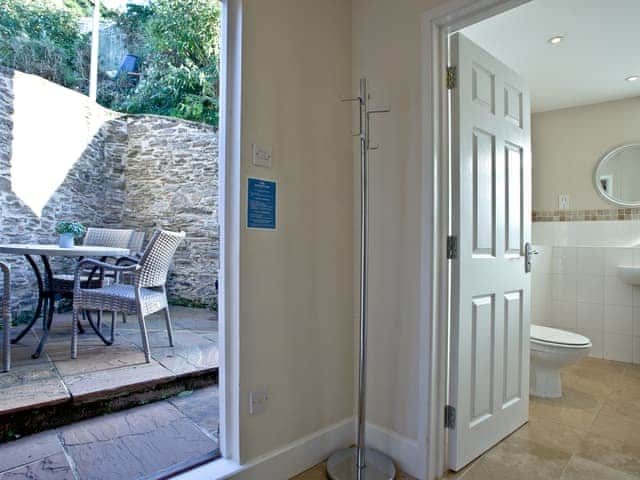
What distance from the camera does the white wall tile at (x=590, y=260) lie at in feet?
11.8

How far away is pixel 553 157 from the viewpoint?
13.0 feet

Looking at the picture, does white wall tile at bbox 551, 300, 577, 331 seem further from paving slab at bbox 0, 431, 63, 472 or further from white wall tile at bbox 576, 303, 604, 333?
paving slab at bbox 0, 431, 63, 472

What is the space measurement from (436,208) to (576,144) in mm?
3122

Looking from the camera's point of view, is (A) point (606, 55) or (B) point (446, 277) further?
(A) point (606, 55)

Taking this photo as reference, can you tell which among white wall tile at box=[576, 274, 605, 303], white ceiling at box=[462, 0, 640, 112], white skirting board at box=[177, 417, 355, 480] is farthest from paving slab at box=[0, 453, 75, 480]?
white wall tile at box=[576, 274, 605, 303]

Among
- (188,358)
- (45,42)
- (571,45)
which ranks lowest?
(188,358)

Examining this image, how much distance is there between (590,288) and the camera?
366cm

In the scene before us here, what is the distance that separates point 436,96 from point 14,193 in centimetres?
440

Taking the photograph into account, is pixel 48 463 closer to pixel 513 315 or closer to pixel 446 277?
pixel 446 277

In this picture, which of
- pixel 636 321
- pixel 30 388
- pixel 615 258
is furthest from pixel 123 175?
pixel 636 321

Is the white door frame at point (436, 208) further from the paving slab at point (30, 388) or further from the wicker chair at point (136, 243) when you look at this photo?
the wicker chair at point (136, 243)

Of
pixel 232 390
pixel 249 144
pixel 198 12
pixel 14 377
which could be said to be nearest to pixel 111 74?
pixel 198 12

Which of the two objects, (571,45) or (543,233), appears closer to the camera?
(571,45)

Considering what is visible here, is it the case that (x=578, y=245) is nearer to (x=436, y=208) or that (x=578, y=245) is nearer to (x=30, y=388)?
(x=436, y=208)
